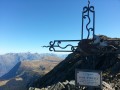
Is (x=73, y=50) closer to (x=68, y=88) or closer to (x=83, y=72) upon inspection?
(x=83, y=72)

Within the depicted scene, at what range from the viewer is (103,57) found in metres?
41.9

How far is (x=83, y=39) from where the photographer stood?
424 inches

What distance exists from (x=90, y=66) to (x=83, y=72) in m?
0.69

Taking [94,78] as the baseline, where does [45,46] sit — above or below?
above

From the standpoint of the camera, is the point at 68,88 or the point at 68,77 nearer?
the point at 68,88

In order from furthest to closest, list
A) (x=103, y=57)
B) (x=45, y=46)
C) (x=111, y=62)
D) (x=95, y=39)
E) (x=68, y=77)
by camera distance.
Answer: (x=68, y=77), (x=103, y=57), (x=111, y=62), (x=45, y=46), (x=95, y=39)

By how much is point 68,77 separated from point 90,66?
3349 cm

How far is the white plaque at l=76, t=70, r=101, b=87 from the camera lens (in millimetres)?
11710

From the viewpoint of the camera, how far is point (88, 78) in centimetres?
1177

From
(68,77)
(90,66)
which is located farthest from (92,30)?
(68,77)

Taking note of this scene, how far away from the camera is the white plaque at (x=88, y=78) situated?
461 inches

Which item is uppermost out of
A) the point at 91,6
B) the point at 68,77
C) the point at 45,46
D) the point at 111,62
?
the point at 91,6

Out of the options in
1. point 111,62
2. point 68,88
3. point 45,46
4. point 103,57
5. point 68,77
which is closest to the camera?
point 45,46

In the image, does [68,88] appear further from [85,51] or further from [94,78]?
[85,51]
